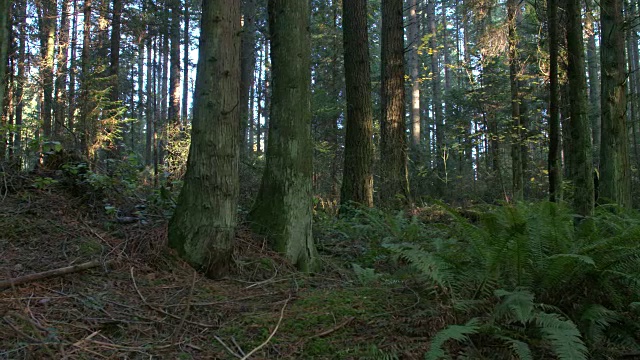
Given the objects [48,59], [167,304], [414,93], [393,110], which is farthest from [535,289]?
[414,93]

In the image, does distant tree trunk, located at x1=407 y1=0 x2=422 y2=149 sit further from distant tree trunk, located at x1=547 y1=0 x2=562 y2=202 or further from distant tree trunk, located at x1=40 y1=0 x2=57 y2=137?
Result: distant tree trunk, located at x1=40 y1=0 x2=57 y2=137

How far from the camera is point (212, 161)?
12.8 ft

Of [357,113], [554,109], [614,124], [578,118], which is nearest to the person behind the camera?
[578,118]

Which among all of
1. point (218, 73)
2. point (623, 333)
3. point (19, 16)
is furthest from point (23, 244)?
point (19, 16)

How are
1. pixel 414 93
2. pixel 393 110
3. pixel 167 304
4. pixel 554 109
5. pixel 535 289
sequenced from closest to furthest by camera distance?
pixel 535 289 < pixel 167 304 < pixel 554 109 < pixel 393 110 < pixel 414 93

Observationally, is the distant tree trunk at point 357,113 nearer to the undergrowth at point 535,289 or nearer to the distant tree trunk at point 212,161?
the distant tree trunk at point 212,161

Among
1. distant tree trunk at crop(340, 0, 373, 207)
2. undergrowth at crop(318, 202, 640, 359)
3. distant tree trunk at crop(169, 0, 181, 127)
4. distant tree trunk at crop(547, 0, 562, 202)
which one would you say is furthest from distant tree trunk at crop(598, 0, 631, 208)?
distant tree trunk at crop(169, 0, 181, 127)

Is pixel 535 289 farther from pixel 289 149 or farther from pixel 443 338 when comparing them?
pixel 289 149

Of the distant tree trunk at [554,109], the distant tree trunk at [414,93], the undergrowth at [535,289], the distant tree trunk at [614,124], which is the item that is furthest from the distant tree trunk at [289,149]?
the distant tree trunk at [414,93]

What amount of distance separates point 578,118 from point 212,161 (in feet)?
18.8

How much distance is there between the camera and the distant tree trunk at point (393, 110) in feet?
30.3

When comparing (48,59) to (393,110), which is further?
(48,59)

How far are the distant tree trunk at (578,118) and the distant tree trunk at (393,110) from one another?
3.37 meters

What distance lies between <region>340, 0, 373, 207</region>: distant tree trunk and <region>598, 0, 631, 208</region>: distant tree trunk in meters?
Result: 4.55
